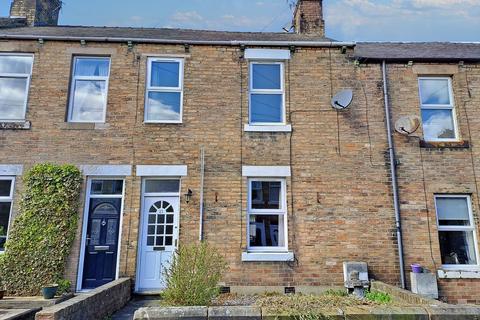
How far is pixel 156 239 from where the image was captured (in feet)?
28.5

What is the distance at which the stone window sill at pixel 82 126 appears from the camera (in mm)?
9000

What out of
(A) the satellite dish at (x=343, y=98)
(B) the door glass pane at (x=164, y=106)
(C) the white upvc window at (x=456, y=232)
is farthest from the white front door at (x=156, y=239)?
(C) the white upvc window at (x=456, y=232)

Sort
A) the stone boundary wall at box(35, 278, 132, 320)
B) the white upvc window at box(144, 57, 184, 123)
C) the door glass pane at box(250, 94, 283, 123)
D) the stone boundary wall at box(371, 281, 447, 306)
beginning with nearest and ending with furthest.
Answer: the stone boundary wall at box(35, 278, 132, 320) → the stone boundary wall at box(371, 281, 447, 306) → the white upvc window at box(144, 57, 184, 123) → the door glass pane at box(250, 94, 283, 123)

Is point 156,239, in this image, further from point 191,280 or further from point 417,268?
point 417,268

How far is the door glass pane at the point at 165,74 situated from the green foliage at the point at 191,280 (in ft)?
17.8

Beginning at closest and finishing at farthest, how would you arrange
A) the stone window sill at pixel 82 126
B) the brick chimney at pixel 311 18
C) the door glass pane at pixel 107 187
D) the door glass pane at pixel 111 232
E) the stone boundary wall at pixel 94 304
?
the stone boundary wall at pixel 94 304 → the door glass pane at pixel 111 232 → the door glass pane at pixel 107 187 → the stone window sill at pixel 82 126 → the brick chimney at pixel 311 18

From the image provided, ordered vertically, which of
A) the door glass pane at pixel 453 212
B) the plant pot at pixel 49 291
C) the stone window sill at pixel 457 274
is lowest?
the plant pot at pixel 49 291

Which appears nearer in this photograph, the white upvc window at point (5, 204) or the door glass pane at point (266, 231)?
the white upvc window at point (5, 204)

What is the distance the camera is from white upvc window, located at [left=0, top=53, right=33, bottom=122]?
9.18 m

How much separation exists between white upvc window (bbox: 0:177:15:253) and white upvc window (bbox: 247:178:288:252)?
6.11m

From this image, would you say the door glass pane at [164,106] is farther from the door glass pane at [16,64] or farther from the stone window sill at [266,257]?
the stone window sill at [266,257]

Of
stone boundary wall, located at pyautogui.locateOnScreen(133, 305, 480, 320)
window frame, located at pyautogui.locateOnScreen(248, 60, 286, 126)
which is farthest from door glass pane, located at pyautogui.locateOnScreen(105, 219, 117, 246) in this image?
stone boundary wall, located at pyautogui.locateOnScreen(133, 305, 480, 320)

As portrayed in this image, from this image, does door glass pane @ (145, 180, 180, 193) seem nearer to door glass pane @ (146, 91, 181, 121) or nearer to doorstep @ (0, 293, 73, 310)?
door glass pane @ (146, 91, 181, 121)

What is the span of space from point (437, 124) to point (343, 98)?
2.94m
